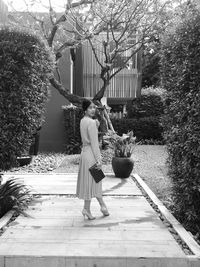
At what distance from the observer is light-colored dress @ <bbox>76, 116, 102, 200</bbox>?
593cm

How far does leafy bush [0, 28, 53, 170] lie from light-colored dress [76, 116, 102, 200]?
141cm

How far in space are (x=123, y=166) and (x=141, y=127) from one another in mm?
9903

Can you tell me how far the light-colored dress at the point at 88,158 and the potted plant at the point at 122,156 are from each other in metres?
3.95

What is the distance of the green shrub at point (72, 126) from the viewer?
54.3 ft

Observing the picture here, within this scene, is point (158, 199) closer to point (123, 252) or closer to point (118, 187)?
point (118, 187)

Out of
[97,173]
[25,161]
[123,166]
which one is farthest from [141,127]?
[97,173]

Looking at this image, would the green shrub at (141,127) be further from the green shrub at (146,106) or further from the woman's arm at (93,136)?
the woman's arm at (93,136)

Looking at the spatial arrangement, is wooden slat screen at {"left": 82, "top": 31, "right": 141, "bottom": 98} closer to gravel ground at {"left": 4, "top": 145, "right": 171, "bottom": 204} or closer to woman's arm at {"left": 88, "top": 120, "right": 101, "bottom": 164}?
gravel ground at {"left": 4, "top": 145, "right": 171, "bottom": 204}

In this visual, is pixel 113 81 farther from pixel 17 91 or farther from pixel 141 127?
pixel 17 91

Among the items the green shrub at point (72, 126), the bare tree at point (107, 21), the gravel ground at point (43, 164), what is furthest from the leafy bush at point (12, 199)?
the green shrub at point (72, 126)

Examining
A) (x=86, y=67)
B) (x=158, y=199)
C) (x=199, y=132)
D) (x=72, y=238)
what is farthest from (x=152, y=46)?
(x=72, y=238)

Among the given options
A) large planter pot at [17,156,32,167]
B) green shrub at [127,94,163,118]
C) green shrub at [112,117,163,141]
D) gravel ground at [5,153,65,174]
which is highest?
green shrub at [127,94,163,118]

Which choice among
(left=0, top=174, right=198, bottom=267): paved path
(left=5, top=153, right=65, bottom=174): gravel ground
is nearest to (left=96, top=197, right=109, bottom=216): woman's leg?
(left=0, top=174, right=198, bottom=267): paved path

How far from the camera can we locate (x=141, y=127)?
1969 centimetres
